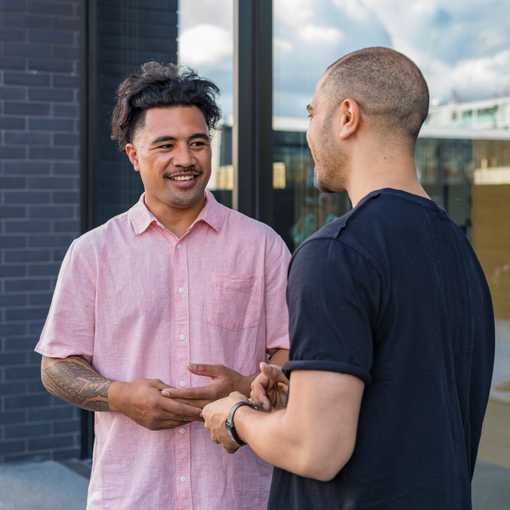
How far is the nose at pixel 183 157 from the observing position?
6.68 feet

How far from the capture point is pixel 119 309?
1.97 metres

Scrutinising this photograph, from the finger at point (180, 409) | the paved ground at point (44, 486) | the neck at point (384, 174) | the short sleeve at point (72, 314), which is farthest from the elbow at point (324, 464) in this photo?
the paved ground at point (44, 486)

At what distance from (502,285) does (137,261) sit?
1.50m

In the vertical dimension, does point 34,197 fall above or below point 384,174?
above

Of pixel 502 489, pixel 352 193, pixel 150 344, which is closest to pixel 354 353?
Result: pixel 352 193

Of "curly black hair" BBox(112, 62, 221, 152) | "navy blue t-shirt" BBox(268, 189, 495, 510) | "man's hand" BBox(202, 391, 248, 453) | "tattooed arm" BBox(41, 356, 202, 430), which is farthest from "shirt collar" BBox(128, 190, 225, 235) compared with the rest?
"navy blue t-shirt" BBox(268, 189, 495, 510)

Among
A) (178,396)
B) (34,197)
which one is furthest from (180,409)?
(34,197)

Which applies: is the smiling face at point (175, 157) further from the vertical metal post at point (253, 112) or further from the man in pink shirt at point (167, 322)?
the vertical metal post at point (253, 112)

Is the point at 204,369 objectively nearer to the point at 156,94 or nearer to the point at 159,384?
the point at 159,384

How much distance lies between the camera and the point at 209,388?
1779 mm

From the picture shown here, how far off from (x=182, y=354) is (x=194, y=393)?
0.20 m

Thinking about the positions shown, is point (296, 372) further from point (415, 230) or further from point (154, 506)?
point (154, 506)

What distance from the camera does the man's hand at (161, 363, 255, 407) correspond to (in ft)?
5.79

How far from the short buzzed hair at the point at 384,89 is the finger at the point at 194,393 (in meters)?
0.86
